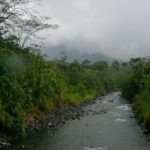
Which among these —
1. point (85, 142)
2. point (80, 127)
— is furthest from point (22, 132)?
point (80, 127)

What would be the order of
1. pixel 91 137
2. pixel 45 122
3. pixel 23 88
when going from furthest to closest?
pixel 45 122 < pixel 23 88 < pixel 91 137

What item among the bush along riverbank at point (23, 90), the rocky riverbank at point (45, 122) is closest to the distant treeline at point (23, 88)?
the bush along riverbank at point (23, 90)

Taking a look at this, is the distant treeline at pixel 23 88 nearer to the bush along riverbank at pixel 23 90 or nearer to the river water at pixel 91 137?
the bush along riverbank at pixel 23 90

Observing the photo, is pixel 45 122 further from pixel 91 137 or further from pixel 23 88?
pixel 91 137

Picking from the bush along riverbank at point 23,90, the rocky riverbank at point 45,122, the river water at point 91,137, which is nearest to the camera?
the river water at point 91,137

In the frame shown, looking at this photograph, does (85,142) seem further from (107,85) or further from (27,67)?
(107,85)

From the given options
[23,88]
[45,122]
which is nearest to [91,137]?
[45,122]

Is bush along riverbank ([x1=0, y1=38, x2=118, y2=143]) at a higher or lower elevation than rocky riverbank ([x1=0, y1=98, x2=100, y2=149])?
higher

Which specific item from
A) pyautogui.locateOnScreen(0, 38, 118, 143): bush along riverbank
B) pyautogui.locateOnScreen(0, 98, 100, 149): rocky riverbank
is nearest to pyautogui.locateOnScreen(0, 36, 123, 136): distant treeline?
pyautogui.locateOnScreen(0, 38, 118, 143): bush along riverbank

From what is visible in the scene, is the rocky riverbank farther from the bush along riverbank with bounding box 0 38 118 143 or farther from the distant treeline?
the distant treeline

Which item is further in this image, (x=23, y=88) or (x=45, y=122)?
(x=45, y=122)

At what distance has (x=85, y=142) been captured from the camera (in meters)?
29.6

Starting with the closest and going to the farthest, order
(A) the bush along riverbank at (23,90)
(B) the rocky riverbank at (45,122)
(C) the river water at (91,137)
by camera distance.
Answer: (C) the river water at (91,137) < (B) the rocky riverbank at (45,122) < (A) the bush along riverbank at (23,90)

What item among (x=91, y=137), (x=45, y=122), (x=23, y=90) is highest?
(x=23, y=90)
